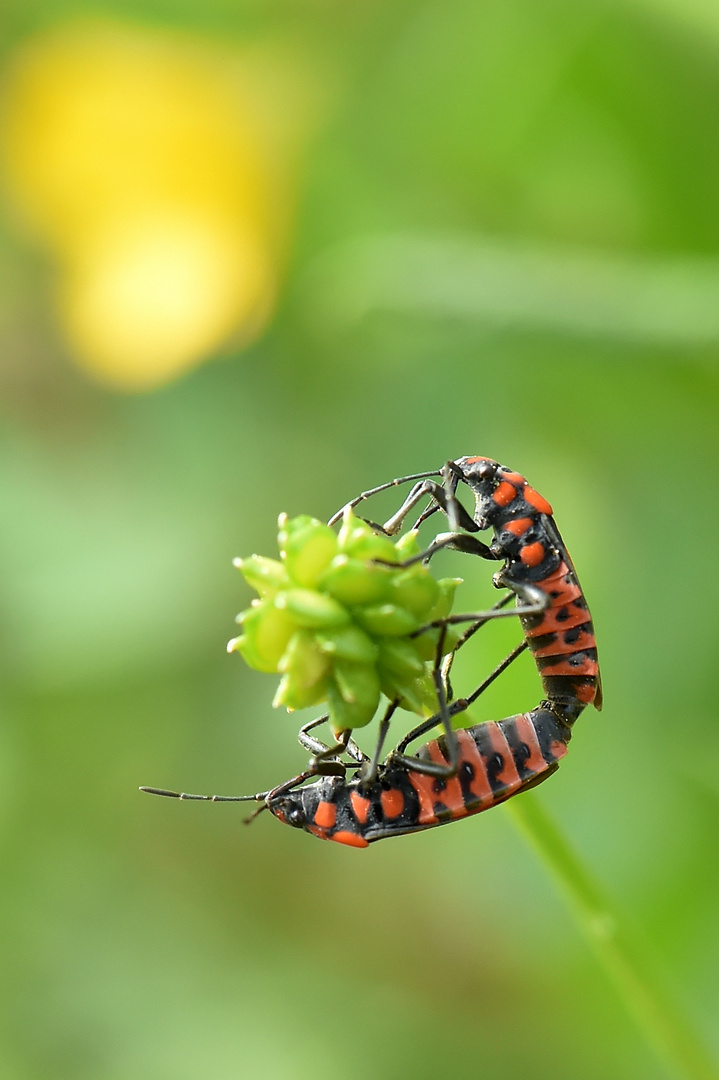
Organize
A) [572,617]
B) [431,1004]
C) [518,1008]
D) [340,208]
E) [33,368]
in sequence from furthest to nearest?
1. [33,368]
2. [340,208]
3. [431,1004]
4. [518,1008]
5. [572,617]

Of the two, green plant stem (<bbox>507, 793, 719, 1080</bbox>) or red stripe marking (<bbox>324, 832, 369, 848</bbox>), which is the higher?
red stripe marking (<bbox>324, 832, 369, 848</bbox>)

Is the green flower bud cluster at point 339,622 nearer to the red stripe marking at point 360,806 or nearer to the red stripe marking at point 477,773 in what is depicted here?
the red stripe marking at point 477,773

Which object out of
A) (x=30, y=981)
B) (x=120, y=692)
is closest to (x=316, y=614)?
(x=120, y=692)

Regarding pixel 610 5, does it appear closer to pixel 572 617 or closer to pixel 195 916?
pixel 572 617

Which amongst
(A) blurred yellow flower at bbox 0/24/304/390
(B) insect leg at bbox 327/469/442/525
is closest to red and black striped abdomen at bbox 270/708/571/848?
(B) insect leg at bbox 327/469/442/525

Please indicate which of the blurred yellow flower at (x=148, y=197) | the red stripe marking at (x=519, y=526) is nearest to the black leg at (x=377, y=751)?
the red stripe marking at (x=519, y=526)

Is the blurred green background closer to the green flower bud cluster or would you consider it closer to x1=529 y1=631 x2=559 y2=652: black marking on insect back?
x1=529 y1=631 x2=559 y2=652: black marking on insect back

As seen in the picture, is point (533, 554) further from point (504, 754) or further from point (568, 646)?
point (504, 754)
